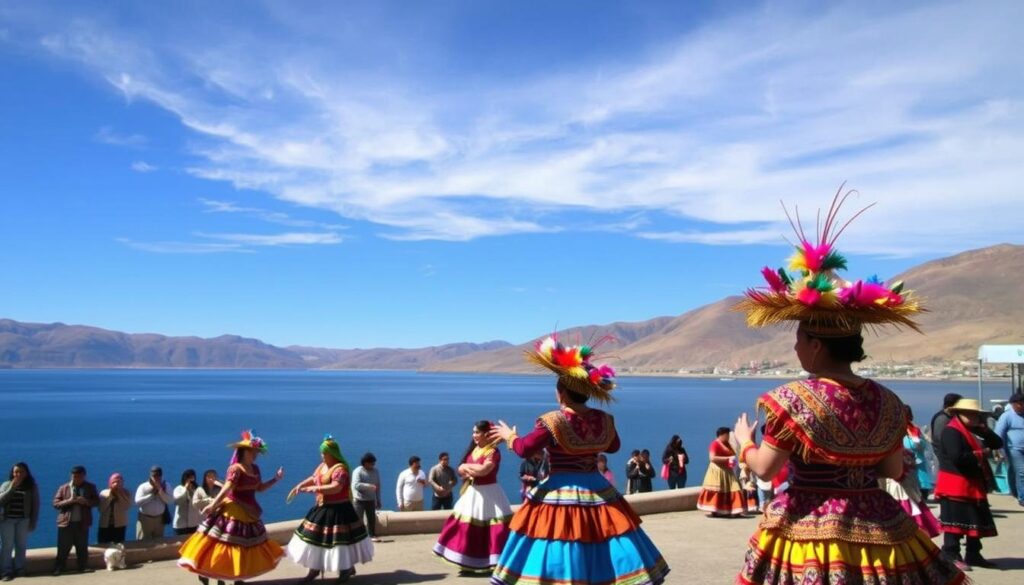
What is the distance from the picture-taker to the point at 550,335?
825 cm

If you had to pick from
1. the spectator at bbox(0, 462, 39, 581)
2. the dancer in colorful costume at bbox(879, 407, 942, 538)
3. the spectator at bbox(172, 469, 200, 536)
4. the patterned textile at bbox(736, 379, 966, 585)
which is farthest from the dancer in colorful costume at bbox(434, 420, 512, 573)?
the spectator at bbox(172, 469, 200, 536)

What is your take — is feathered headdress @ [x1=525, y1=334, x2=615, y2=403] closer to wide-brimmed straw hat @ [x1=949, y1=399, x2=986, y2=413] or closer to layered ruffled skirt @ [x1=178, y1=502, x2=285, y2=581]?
layered ruffled skirt @ [x1=178, y1=502, x2=285, y2=581]

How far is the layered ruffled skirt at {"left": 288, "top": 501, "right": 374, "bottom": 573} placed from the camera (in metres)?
9.61

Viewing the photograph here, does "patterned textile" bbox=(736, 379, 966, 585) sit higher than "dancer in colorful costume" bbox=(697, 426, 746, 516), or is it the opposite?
"patterned textile" bbox=(736, 379, 966, 585)

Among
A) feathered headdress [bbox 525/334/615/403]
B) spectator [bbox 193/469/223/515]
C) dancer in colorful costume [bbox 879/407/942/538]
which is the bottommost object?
spectator [bbox 193/469/223/515]

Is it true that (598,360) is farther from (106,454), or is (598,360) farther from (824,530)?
(106,454)

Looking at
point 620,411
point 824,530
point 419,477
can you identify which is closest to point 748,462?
point 824,530

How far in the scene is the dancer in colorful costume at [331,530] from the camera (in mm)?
9617

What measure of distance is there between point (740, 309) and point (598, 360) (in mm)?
3661

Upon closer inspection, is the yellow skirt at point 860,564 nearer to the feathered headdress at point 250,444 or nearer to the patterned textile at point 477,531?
the patterned textile at point 477,531

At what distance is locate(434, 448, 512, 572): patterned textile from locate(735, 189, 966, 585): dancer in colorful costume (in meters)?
5.27

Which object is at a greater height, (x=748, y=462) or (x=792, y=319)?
(x=792, y=319)

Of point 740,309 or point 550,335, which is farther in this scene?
point 550,335

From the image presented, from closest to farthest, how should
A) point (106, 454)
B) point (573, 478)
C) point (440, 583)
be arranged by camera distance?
point (573, 478)
point (440, 583)
point (106, 454)
